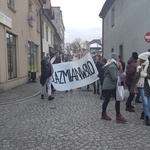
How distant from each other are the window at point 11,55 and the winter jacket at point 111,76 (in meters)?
7.43

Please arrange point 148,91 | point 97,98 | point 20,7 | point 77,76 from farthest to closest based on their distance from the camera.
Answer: point 20,7, point 77,76, point 97,98, point 148,91

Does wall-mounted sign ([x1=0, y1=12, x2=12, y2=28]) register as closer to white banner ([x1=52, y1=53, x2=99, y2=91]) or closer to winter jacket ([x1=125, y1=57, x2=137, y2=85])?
white banner ([x1=52, y1=53, x2=99, y2=91])

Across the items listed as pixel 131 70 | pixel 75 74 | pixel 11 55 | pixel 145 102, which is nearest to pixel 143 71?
pixel 145 102

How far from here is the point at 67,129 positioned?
5.30 meters

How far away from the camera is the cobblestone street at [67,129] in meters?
4.36

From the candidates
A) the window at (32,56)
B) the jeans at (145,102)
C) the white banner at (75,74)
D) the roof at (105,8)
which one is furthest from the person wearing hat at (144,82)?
the roof at (105,8)

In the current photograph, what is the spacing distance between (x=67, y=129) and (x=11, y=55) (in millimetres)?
8526

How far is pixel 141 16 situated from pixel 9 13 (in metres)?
6.66

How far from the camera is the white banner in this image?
Answer: 32.9 ft

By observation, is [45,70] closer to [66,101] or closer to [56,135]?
[66,101]

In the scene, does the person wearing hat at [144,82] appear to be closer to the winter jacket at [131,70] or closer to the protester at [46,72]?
the winter jacket at [131,70]

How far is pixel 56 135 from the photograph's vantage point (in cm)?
489

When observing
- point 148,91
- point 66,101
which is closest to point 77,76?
point 66,101

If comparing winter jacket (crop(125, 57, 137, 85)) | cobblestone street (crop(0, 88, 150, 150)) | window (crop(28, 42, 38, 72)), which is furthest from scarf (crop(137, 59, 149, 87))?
window (crop(28, 42, 38, 72))
